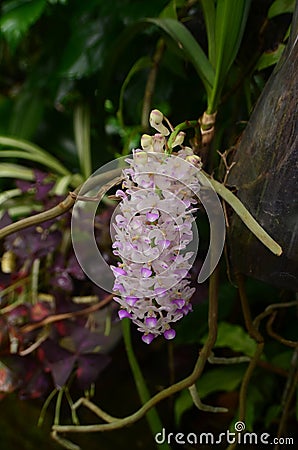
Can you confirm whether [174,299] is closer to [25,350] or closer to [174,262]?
[174,262]

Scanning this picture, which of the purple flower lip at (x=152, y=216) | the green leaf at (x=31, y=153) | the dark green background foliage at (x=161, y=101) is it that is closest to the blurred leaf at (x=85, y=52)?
the dark green background foliage at (x=161, y=101)

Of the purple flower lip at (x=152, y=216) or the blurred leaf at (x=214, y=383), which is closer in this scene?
the purple flower lip at (x=152, y=216)

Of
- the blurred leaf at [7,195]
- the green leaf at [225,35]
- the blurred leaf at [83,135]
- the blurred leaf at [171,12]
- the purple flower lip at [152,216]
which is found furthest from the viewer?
the blurred leaf at [83,135]

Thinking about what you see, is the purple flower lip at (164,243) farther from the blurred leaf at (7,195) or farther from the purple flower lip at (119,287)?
the blurred leaf at (7,195)

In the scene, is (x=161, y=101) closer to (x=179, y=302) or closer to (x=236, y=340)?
(x=236, y=340)

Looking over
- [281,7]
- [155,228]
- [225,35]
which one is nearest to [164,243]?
[155,228]

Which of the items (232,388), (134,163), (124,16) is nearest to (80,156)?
(124,16)

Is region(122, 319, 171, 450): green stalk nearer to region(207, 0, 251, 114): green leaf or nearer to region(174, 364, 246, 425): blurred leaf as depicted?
region(174, 364, 246, 425): blurred leaf
